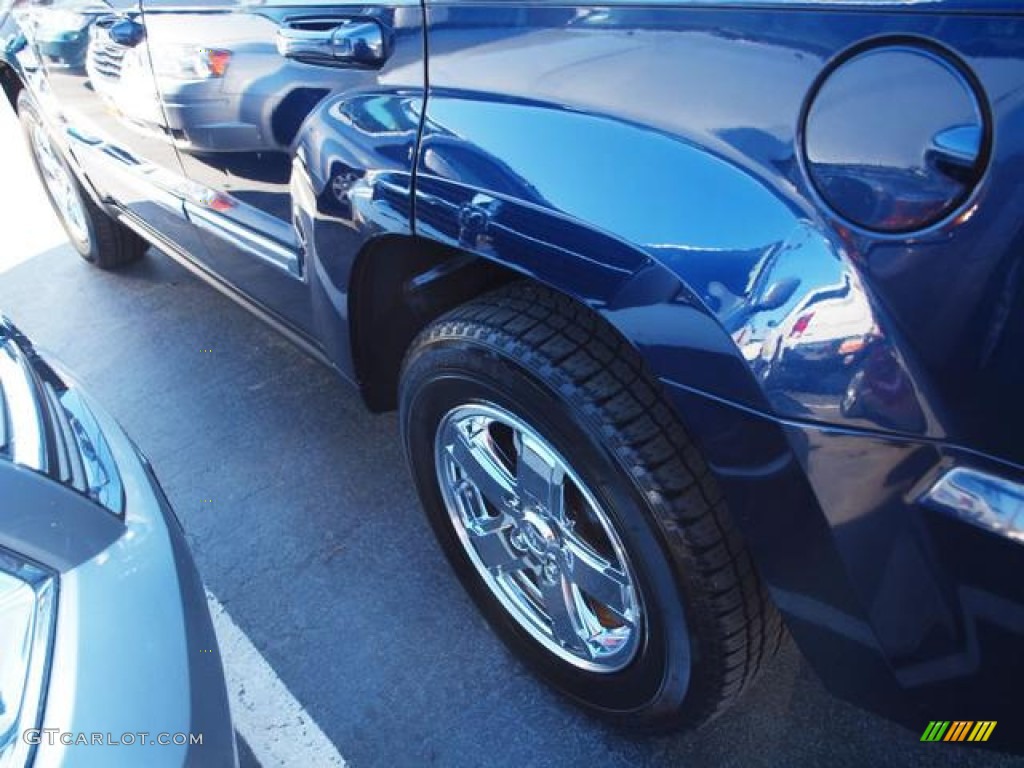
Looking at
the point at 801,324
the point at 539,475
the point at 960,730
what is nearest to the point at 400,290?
the point at 539,475

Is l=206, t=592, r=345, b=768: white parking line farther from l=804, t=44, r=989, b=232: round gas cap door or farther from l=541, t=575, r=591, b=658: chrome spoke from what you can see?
l=804, t=44, r=989, b=232: round gas cap door

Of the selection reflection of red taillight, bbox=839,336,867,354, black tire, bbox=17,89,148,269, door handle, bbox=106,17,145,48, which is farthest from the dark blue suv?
black tire, bbox=17,89,148,269

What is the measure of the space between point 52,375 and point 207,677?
88 cm

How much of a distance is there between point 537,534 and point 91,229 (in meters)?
3.32

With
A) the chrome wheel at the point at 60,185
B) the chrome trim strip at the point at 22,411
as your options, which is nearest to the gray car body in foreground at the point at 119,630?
the chrome trim strip at the point at 22,411

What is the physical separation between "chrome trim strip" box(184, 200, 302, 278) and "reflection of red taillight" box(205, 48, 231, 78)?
438 mm

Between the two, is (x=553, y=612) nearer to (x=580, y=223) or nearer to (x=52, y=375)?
(x=580, y=223)

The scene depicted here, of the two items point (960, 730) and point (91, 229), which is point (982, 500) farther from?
point (91, 229)

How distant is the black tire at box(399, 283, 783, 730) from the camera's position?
1315 millimetres

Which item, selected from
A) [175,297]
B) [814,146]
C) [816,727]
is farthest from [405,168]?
[175,297]

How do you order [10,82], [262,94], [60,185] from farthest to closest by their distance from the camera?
[60,185] < [10,82] < [262,94]

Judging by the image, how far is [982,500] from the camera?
988mm

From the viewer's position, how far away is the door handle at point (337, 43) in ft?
5.11

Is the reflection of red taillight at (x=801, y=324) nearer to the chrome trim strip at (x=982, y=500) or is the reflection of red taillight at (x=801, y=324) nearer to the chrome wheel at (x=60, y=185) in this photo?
the chrome trim strip at (x=982, y=500)
